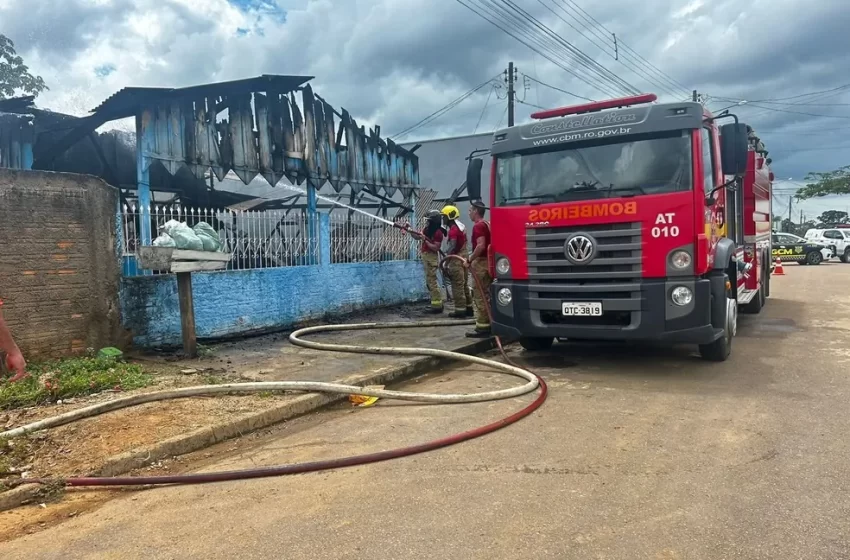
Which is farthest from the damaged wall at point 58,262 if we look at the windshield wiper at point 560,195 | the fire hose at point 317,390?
the windshield wiper at point 560,195

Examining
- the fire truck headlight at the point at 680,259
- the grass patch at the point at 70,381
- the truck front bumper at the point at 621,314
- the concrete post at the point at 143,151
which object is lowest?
the grass patch at the point at 70,381

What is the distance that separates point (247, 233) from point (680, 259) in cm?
591

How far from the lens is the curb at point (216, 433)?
3.58 m

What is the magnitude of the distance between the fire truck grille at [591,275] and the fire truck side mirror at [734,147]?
1.39 metres

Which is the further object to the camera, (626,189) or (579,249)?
(579,249)

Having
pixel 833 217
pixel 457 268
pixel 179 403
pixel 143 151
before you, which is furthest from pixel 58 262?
pixel 833 217

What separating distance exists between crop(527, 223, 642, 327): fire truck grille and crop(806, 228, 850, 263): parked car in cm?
2988

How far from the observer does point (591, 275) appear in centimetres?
609

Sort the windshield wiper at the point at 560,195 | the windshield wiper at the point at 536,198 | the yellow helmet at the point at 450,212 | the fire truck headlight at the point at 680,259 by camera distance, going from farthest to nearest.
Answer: the yellow helmet at the point at 450,212, the windshield wiper at the point at 536,198, the windshield wiper at the point at 560,195, the fire truck headlight at the point at 680,259

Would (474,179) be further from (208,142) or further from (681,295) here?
(208,142)

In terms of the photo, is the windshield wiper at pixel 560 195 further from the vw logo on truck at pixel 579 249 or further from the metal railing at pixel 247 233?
the metal railing at pixel 247 233

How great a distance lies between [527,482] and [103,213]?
5557mm

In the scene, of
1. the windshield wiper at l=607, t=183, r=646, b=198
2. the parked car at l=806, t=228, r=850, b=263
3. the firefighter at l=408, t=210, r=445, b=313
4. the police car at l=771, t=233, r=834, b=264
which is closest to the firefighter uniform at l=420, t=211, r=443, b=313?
the firefighter at l=408, t=210, r=445, b=313

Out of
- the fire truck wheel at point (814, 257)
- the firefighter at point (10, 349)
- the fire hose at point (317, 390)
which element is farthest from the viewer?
the fire truck wheel at point (814, 257)
